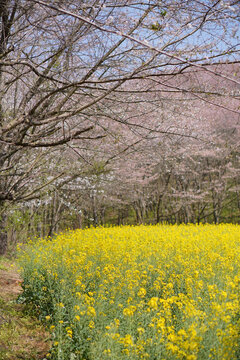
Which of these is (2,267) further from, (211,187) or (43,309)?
(211,187)

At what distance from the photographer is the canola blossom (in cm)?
268

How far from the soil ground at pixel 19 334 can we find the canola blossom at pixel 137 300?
0.69ft

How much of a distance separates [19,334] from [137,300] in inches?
68.5

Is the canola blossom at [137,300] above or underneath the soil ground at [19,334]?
above

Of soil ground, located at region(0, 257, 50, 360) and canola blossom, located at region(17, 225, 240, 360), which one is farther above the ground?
canola blossom, located at region(17, 225, 240, 360)

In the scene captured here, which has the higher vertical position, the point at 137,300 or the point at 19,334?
the point at 137,300

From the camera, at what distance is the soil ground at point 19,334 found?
4125 mm

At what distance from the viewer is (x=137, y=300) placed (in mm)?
4148

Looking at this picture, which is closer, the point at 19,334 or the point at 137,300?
the point at 137,300

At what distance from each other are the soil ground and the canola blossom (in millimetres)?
212

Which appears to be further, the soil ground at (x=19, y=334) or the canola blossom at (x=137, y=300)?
the soil ground at (x=19, y=334)

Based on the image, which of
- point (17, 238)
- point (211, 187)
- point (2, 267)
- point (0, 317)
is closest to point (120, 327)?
point (0, 317)

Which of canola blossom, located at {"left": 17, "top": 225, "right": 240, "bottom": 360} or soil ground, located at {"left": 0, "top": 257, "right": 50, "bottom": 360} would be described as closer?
canola blossom, located at {"left": 17, "top": 225, "right": 240, "bottom": 360}

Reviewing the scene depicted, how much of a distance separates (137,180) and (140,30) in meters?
13.9
